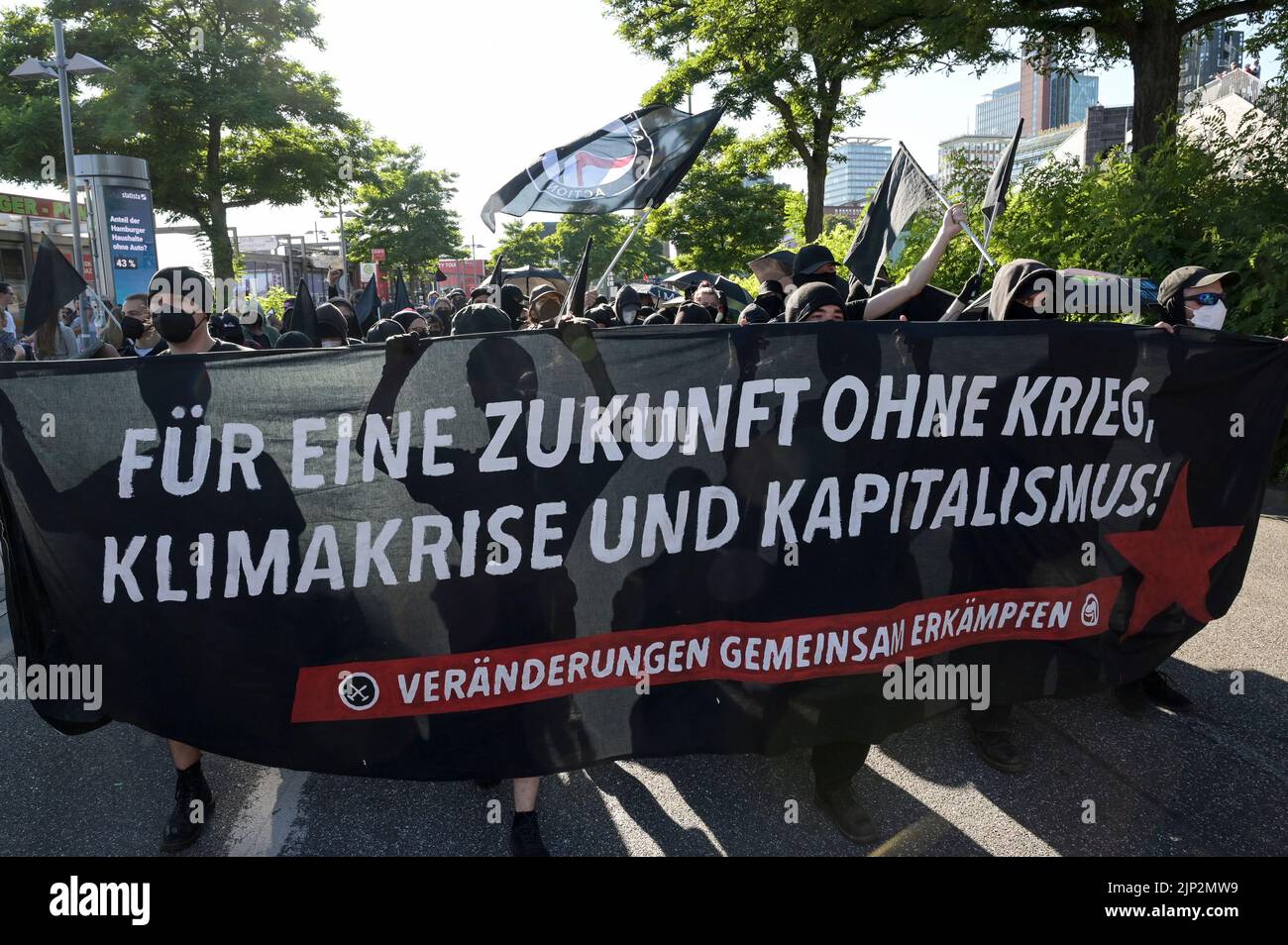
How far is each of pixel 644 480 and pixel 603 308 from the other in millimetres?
4955

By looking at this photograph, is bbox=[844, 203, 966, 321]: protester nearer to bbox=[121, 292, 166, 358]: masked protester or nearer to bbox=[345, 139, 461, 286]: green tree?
bbox=[121, 292, 166, 358]: masked protester

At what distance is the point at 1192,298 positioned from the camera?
424 cm

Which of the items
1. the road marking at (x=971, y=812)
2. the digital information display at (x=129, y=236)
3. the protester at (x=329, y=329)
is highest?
the digital information display at (x=129, y=236)

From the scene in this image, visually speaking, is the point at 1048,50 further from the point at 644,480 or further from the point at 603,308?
the point at 644,480

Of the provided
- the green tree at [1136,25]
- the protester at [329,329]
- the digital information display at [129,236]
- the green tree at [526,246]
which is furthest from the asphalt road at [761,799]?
the green tree at [526,246]

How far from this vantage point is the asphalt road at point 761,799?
315cm

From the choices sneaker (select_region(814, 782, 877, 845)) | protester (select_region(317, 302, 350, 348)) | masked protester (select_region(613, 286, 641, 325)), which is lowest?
sneaker (select_region(814, 782, 877, 845))

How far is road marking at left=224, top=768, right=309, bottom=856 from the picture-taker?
3211mm

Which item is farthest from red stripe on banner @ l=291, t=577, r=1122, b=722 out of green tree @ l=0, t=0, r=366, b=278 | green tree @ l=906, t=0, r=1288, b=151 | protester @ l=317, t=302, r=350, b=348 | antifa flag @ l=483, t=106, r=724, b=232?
green tree @ l=0, t=0, r=366, b=278

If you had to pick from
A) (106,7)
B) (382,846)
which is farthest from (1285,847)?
(106,7)

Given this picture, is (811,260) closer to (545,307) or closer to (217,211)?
(545,307)

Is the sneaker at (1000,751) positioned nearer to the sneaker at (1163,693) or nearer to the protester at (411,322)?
the sneaker at (1163,693)

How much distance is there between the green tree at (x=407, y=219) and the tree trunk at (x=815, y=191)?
35.2 metres

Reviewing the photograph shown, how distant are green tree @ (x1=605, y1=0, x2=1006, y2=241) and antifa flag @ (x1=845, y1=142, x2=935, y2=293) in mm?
8877
